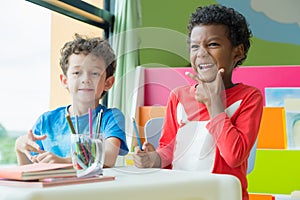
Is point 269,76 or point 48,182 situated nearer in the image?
point 48,182

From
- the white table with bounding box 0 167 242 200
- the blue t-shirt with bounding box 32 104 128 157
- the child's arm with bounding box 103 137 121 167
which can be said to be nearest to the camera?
the white table with bounding box 0 167 242 200

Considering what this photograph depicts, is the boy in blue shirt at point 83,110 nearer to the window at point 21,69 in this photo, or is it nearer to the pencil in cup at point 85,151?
the pencil in cup at point 85,151

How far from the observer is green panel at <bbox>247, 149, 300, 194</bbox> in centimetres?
221

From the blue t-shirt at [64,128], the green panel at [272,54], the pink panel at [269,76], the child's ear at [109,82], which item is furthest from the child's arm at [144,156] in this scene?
the green panel at [272,54]

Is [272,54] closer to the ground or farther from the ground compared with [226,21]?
farther from the ground

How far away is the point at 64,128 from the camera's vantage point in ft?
4.49

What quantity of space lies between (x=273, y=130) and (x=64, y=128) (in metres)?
1.35

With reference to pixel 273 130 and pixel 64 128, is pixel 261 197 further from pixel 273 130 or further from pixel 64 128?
pixel 64 128

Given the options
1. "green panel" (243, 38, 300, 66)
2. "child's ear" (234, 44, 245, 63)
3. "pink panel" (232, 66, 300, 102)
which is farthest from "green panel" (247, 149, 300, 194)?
"child's ear" (234, 44, 245, 63)

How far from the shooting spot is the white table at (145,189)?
61cm

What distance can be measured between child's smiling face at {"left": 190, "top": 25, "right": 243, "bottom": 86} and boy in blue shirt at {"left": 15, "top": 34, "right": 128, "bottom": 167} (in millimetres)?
247

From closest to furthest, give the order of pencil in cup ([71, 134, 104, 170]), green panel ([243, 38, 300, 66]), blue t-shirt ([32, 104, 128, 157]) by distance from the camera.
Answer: pencil in cup ([71, 134, 104, 170])
blue t-shirt ([32, 104, 128, 157])
green panel ([243, 38, 300, 66])

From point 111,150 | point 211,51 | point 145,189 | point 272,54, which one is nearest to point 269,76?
point 272,54

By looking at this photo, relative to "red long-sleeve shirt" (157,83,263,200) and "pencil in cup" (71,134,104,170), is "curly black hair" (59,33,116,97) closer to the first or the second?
"red long-sleeve shirt" (157,83,263,200)
